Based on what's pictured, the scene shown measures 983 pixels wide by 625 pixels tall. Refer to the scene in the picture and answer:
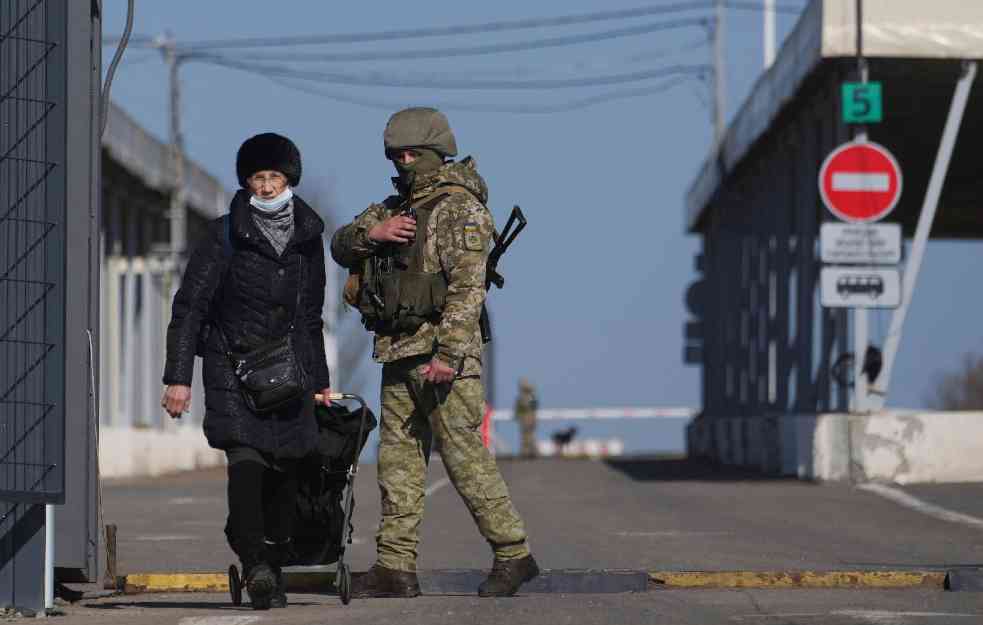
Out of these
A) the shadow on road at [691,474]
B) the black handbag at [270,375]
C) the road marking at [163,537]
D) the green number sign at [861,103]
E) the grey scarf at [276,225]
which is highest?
the green number sign at [861,103]

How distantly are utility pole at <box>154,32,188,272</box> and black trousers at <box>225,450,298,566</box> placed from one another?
36.2m

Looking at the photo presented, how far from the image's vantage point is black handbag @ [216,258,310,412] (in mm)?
8820

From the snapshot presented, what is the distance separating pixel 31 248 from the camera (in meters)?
8.85

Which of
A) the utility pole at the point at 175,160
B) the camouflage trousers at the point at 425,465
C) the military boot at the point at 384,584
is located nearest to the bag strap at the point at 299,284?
the camouflage trousers at the point at 425,465

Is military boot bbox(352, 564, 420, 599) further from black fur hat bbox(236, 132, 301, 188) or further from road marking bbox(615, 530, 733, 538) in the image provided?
road marking bbox(615, 530, 733, 538)

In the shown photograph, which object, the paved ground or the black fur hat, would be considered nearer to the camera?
the paved ground

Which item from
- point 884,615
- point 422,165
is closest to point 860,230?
point 422,165

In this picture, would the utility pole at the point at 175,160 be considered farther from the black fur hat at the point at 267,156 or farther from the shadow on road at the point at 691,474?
the black fur hat at the point at 267,156

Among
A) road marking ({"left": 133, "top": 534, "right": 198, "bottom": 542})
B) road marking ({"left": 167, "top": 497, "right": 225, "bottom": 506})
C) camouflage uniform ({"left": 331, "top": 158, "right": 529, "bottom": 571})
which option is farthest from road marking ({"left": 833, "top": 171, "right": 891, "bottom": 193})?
camouflage uniform ({"left": 331, "top": 158, "right": 529, "bottom": 571})

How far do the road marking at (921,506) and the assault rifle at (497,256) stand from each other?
5.86 meters

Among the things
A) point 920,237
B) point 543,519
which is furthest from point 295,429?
point 920,237

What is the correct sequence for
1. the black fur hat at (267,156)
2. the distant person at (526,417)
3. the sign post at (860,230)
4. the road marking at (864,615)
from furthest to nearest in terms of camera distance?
the distant person at (526,417)
the sign post at (860,230)
the black fur hat at (267,156)
the road marking at (864,615)

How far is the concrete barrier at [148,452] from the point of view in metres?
34.8

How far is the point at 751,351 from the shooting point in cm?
3894
